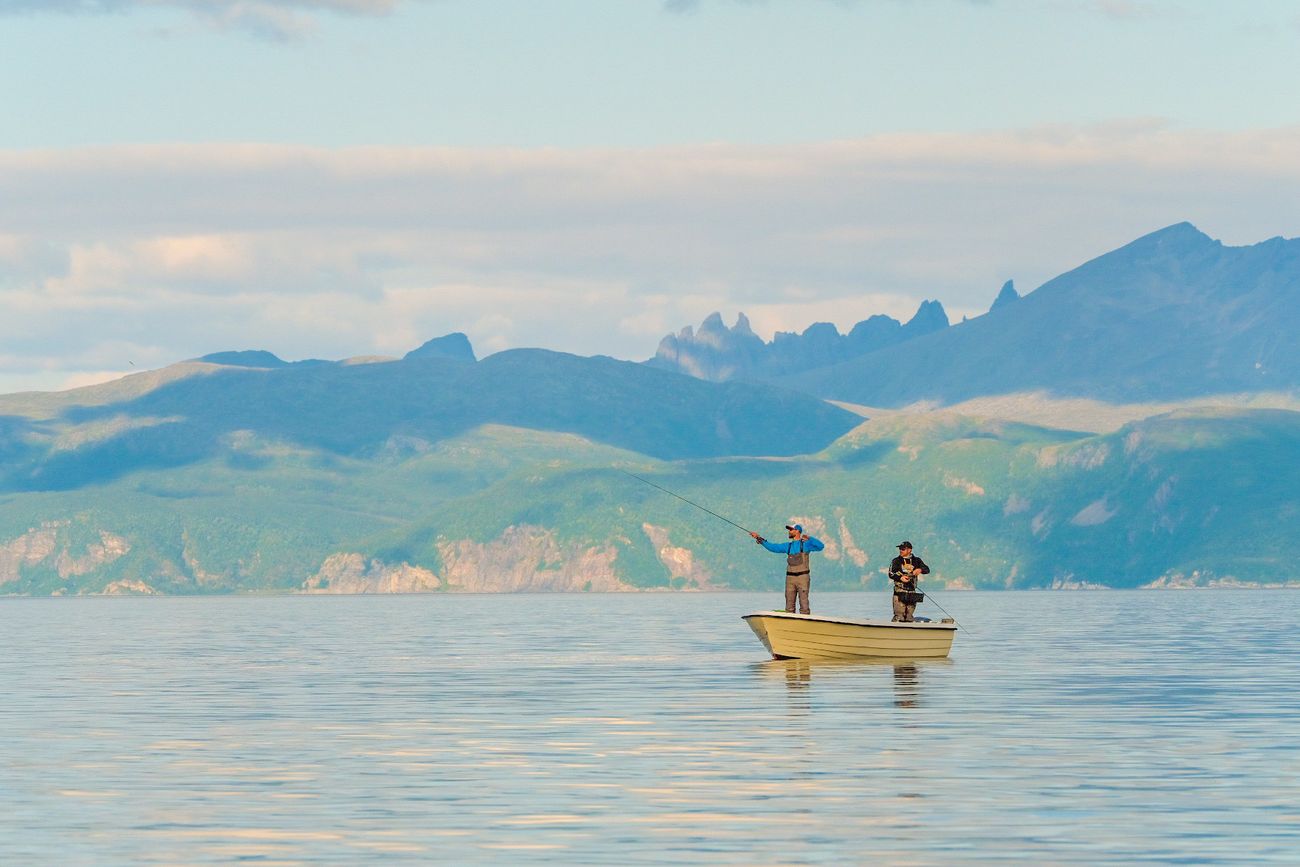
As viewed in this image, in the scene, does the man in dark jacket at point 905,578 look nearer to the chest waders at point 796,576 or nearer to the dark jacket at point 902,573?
the dark jacket at point 902,573

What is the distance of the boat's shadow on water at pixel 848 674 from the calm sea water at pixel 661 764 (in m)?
0.26

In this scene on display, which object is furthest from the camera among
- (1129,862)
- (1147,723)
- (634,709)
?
(634,709)

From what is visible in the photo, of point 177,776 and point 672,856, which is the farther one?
point 177,776

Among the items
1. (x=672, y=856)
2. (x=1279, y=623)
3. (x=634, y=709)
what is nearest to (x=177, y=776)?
(x=672, y=856)

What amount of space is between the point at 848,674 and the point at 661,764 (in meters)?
32.1

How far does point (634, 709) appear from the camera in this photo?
63062 mm

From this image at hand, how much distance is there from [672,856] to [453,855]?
10.7 feet

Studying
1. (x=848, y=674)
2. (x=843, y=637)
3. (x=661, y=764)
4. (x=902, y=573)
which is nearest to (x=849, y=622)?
(x=843, y=637)

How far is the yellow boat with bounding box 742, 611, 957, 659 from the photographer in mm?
82625

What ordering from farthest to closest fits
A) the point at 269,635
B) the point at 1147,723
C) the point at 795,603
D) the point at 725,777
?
the point at 269,635
the point at 795,603
the point at 1147,723
the point at 725,777

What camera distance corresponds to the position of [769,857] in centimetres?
3366

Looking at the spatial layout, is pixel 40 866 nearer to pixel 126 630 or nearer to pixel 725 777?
pixel 725 777

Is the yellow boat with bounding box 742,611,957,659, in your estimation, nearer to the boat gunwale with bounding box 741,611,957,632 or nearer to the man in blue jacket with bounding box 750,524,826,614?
the boat gunwale with bounding box 741,611,957,632

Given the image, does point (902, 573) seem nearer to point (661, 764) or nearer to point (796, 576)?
point (796, 576)
